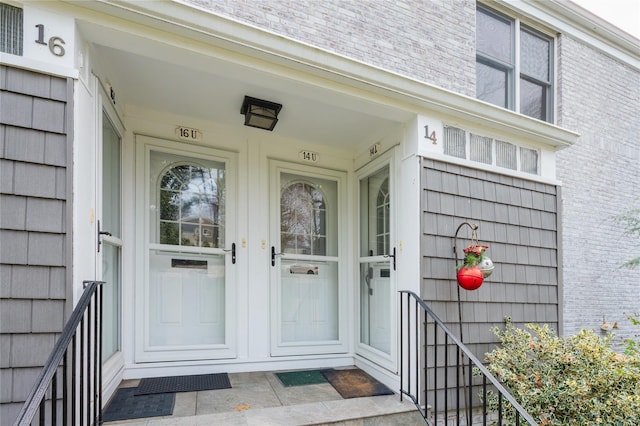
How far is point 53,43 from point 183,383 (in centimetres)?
239

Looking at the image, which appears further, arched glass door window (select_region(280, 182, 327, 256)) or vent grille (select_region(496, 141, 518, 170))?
arched glass door window (select_region(280, 182, 327, 256))

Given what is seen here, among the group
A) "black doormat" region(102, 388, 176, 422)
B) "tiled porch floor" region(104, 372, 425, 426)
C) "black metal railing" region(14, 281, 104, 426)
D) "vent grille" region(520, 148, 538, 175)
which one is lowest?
"tiled porch floor" region(104, 372, 425, 426)

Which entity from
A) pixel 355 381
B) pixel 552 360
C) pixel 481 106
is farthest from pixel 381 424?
pixel 481 106

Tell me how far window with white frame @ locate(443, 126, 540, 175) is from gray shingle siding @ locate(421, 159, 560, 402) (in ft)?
0.42

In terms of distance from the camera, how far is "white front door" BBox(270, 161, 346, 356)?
11.0 feet

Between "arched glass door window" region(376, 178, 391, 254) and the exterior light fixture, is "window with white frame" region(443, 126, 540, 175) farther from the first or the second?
the exterior light fixture

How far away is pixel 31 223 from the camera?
1.66 meters

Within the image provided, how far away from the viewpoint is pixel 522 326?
3.21 meters

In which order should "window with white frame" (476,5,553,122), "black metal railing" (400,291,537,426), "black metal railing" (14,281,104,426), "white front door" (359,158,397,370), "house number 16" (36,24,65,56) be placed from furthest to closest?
"window with white frame" (476,5,553,122), "white front door" (359,158,397,370), "black metal railing" (400,291,537,426), "house number 16" (36,24,65,56), "black metal railing" (14,281,104,426)

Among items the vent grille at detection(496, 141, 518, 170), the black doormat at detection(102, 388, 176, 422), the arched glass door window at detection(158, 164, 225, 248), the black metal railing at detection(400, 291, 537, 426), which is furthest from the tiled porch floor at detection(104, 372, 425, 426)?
the vent grille at detection(496, 141, 518, 170)

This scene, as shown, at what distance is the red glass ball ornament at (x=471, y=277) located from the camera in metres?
2.57

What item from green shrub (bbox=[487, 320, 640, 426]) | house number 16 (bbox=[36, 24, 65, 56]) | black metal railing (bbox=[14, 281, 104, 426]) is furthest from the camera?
green shrub (bbox=[487, 320, 640, 426])

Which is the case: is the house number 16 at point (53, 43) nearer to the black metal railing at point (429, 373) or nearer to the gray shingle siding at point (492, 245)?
the gray shingle siding at point (492, 245)

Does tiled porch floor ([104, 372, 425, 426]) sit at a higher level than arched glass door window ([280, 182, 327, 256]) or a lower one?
lower
